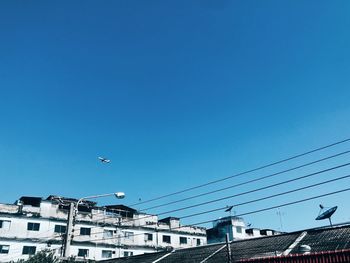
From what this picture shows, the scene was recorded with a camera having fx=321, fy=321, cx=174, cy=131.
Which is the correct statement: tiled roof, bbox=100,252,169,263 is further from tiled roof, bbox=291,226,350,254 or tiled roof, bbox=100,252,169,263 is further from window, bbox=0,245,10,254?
window, bbox=0,245,10,254

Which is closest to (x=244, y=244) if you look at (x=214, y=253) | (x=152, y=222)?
(x=214, y=253)

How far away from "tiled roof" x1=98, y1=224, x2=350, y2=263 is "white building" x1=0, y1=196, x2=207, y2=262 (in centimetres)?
2133

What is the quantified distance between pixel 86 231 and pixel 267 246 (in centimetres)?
4000

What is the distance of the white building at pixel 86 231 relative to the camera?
1874 inches

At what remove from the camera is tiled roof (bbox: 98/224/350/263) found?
18.9m

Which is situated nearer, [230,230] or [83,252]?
[83,252]

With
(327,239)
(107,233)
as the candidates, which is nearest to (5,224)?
(107,233)

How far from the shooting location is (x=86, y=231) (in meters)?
54.6

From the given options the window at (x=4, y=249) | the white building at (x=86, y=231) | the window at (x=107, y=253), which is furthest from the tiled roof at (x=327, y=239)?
the window at (x=4, y=249)

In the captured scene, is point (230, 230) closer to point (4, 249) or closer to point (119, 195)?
point (4, 249)

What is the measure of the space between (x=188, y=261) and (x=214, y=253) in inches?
84.1

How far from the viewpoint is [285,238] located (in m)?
22.5

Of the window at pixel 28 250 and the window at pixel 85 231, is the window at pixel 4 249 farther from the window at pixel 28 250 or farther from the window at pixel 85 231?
the window at pixel 85 231

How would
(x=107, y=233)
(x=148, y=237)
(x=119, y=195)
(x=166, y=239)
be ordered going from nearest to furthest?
(x=119, y=195) < (x=107, y=233) < (x=148, y=237) < (x=166, y=239)
